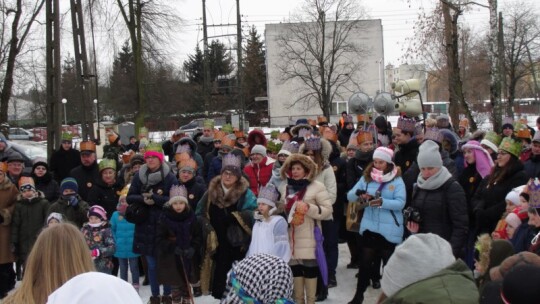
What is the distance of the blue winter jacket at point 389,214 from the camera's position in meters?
6.67

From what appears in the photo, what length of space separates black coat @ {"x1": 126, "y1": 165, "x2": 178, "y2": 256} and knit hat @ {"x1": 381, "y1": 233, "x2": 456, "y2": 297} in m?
4.74

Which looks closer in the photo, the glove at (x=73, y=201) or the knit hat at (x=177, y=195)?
the knit hat at (x=177, y=195)

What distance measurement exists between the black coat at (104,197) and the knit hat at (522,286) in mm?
6937

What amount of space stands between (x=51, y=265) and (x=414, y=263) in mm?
1842

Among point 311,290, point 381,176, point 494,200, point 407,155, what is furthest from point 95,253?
point 494,200

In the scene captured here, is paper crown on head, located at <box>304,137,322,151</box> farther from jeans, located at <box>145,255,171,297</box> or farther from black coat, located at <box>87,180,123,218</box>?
black coat, located at <box>87,180,123,218</box>

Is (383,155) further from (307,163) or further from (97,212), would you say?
(97,212)

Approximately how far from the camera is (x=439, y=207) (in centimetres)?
620

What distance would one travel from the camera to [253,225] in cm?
683

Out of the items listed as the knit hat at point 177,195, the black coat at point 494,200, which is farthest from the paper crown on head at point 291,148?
the black coat at point 494,200

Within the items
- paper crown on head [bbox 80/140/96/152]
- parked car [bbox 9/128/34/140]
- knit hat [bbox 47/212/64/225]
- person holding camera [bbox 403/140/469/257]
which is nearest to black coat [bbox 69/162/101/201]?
paper crown on head [bbox 80/140/96/152]

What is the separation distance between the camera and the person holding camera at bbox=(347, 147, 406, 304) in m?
6.69

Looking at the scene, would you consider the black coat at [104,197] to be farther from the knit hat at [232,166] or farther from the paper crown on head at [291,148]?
the paper crown on head at [291,148]

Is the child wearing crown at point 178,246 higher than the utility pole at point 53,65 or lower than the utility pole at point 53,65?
lower
